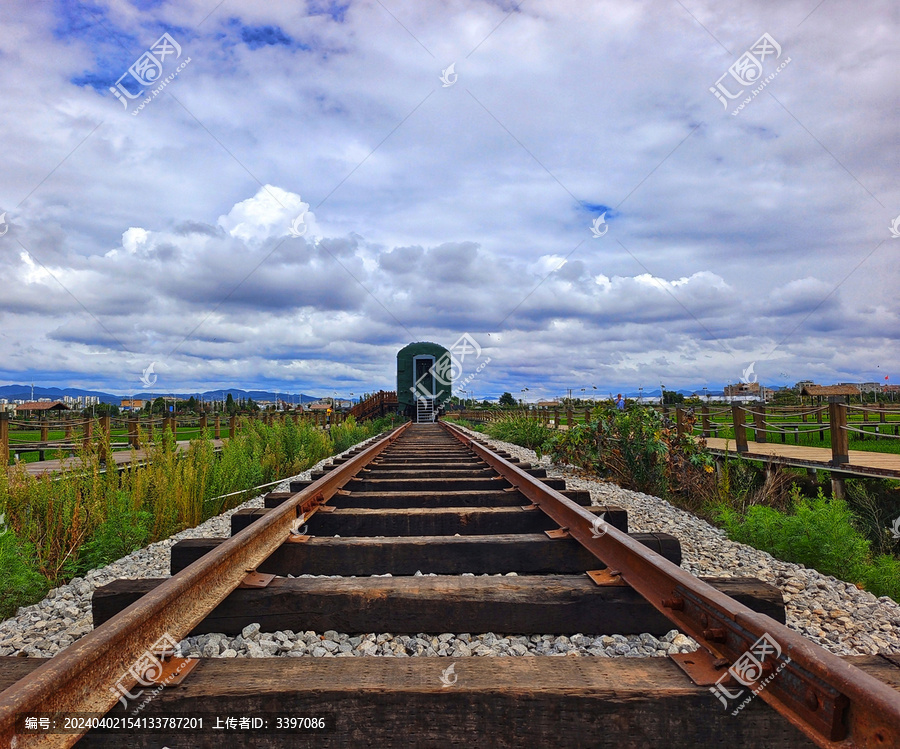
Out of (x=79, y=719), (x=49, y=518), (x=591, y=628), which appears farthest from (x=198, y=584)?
(x=49, y=518)

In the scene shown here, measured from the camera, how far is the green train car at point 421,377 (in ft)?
91.8

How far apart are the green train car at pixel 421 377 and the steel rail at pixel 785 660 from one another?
85.1 ft

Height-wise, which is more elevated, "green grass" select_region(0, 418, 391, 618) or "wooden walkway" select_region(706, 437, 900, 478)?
"green grass" select_region(0, 418, 391, 618)

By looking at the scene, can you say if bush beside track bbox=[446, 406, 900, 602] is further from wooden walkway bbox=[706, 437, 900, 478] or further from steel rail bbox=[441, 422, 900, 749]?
steel rail bbox=[441, 422, 900, 749]

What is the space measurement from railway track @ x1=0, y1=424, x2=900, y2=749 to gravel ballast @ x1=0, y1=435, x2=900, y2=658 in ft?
0.16

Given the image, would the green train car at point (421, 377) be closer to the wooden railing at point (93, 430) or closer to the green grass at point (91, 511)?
the wooden railing at point (93, 430)

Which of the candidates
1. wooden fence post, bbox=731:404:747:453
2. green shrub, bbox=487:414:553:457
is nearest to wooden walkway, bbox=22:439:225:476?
green shrub, bbox=487:414:553:457

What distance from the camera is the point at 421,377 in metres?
28.0

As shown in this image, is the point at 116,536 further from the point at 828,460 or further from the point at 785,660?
the point at 828,460

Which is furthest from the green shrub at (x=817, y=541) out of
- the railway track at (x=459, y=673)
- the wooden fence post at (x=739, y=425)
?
the wooden fence post at (x=739, y=425)

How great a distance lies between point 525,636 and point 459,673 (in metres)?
0.60

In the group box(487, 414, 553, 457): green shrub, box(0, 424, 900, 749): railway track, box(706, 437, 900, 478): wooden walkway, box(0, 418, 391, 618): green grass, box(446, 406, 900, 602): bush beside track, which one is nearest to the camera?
box(0, 424, 900, 749): railway track

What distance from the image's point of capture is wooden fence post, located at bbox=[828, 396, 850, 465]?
26.6ft

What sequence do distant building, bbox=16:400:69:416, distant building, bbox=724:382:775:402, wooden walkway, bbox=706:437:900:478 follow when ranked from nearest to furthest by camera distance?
wooden walkway, bbox=706:437:900:478
distant building, bbox=724:382:775:402
distant building, bbox=16:400:69:416
